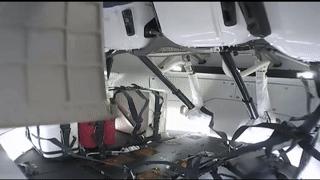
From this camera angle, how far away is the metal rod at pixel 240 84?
5.59ft

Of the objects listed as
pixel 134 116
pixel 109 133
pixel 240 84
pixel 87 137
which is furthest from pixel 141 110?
pixel 240 84

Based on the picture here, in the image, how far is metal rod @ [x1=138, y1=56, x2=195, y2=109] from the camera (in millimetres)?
1745

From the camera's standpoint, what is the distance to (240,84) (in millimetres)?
1755

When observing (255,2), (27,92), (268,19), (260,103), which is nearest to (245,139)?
(260,103)

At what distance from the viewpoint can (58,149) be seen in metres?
1.77

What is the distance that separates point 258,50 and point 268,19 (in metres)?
0.49

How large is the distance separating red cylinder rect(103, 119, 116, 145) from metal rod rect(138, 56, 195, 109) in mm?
411

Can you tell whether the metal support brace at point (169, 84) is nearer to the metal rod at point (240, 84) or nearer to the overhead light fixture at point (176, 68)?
the overhead light fixture at point (176, 68)

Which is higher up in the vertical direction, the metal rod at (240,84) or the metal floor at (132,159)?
the metal rod at (240,84)

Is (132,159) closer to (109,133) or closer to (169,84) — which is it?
(109,133)

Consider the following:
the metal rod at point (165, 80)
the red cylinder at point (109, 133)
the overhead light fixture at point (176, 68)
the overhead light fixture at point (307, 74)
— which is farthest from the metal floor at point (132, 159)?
the overhead light fixture at point (307, 74)

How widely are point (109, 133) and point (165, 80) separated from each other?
1.57 feet

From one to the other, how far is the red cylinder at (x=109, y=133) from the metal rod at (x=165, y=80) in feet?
1.35

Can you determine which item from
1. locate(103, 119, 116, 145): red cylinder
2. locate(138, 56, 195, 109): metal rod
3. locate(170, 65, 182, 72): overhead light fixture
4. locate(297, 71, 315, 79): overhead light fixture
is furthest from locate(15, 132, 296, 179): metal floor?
locate(297, 71, 315, 79): overhead light fixture
